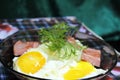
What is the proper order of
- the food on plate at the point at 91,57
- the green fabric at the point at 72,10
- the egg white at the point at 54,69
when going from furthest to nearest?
the green fabric at the point at 72,10 < the food on plate at the point at 91,57 < the egg white at the point at 54,69

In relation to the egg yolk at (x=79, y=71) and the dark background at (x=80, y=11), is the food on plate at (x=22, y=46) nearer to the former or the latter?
the egg yolk at (x=79, y=71)

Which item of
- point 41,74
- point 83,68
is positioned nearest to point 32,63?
point 41,74

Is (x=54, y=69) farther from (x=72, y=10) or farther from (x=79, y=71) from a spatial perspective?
(x=72, y=10)

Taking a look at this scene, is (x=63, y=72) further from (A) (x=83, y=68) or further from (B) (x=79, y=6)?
(B) (x=79, y=6)

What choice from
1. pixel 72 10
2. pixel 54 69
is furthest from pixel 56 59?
pixel 72 10

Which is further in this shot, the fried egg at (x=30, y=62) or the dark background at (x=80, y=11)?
the dark background at (x=80, y=11)

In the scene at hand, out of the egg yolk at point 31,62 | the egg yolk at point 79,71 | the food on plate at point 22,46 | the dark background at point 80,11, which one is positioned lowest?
the egg yolk at point 79,71

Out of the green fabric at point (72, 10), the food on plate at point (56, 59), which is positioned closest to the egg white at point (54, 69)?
the food on plate at point (56, 59)
